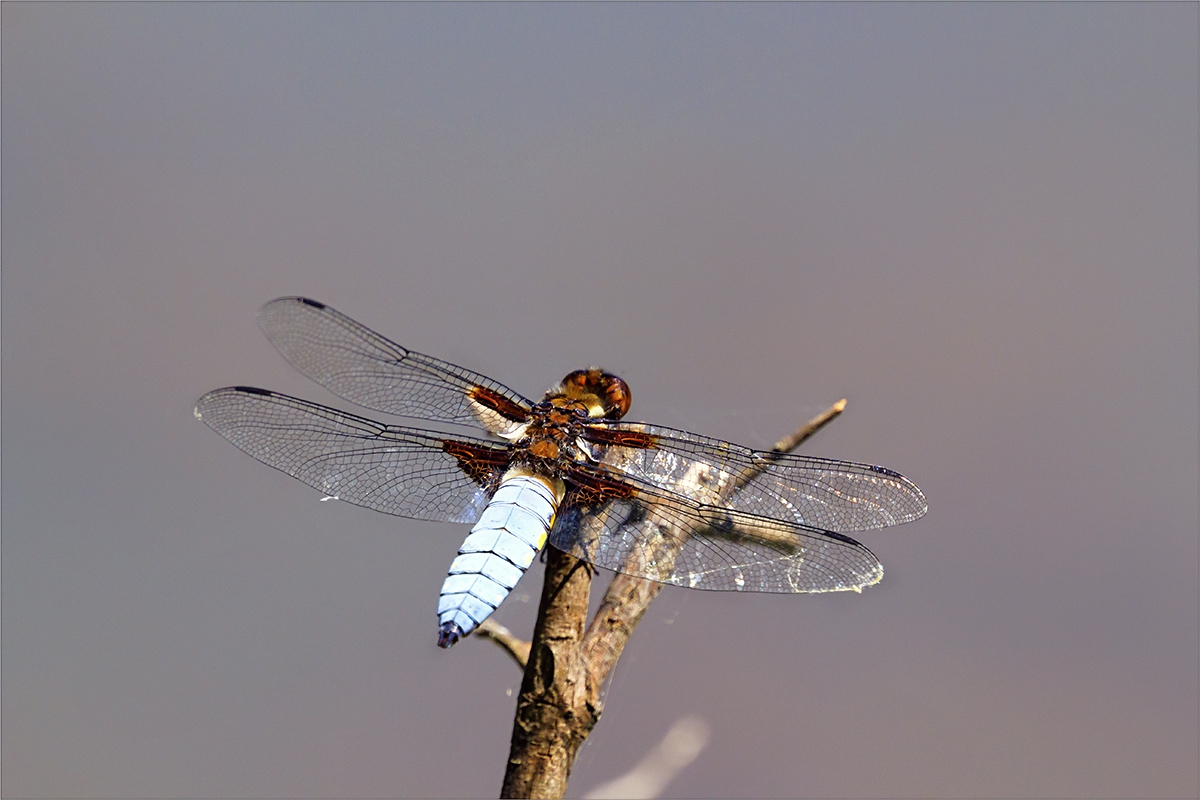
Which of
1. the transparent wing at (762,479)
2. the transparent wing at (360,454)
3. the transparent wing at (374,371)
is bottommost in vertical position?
the transparent wing at (360,454)

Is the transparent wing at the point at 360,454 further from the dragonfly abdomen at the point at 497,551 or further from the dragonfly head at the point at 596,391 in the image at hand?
the dragonfly head at the point at 596,391

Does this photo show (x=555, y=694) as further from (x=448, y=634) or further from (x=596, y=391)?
(x=596, y=391)

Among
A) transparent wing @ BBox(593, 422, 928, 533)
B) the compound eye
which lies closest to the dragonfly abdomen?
transparent wing @ BBox(593, 422, 928, 533)

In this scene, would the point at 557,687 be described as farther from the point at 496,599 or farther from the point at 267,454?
the point at 267,454

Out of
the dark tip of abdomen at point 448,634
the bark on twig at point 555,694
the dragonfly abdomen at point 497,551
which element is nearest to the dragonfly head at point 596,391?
the dragonfly abdomen at point 497,551

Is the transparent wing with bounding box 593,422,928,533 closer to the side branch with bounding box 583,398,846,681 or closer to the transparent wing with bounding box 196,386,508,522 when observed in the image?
the side branch with bounding box 583,398,846,681
